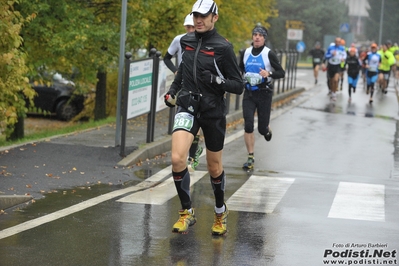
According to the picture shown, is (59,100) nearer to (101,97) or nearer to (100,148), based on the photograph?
(101,97)

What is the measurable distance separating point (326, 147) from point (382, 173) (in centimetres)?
269

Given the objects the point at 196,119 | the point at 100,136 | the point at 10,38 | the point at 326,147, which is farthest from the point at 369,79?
the point at 196,119

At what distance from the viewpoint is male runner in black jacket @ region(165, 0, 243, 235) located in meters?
7.32

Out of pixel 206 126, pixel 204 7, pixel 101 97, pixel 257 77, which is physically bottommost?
pixel 101 97

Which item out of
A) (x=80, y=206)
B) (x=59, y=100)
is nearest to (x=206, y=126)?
(x=80, y=206)

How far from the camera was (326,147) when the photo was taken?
14.7 m

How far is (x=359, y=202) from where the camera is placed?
9.52 metres

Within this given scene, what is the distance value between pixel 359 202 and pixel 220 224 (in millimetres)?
2478

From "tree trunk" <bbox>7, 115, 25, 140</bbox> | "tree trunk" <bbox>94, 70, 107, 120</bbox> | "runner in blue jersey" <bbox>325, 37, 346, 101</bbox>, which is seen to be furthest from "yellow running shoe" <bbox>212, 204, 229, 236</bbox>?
"runner in blue jersey" <bbox>325, 37, 346, 101</bbox>

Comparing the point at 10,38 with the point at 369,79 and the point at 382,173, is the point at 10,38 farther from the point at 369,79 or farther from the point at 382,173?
the point at 369,79

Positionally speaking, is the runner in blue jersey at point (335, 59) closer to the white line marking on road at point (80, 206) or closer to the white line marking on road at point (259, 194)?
the white line marking on road at point (259, 194)

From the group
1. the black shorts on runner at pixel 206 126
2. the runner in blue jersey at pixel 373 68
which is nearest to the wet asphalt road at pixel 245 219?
the black shorts on runner at pixel 206 126

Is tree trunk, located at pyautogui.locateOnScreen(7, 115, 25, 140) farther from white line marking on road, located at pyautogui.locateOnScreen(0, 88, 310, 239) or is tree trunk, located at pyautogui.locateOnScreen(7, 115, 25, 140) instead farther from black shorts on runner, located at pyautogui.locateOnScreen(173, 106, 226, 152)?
black shorts on runner, located at pyautogui.locateOnScreen(173, 106, 226, 152)

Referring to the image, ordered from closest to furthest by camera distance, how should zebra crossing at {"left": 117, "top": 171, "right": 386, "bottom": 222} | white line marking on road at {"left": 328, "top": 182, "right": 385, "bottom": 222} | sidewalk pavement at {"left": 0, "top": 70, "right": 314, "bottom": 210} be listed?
white line marking on road at {"left": 328, "top": 182, "right": 385, "bottom": 222} → zebra crossing at {"left": 117, "top": 171, "right": 386, "bottom": 222} → sidewalk pavement at {"left": 0, "top": 70, "right": 314, "bottom": 210}
